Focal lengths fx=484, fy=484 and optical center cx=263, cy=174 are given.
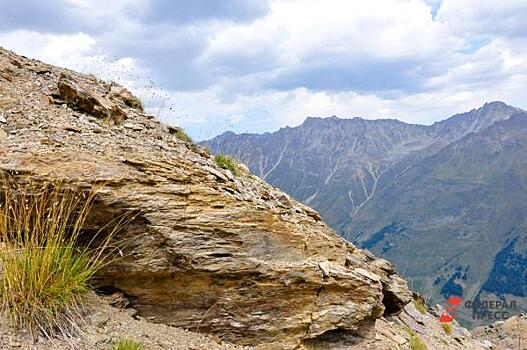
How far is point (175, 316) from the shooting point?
9117 millimetres

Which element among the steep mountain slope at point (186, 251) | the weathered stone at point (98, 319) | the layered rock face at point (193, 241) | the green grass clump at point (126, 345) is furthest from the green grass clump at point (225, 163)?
Answer: the green grass clump at point (126, 345)

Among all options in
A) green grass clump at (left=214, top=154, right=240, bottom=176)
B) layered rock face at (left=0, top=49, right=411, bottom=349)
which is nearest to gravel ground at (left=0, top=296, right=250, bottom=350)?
layered rock face at (left=0, top=49, right=411, bottom=349)

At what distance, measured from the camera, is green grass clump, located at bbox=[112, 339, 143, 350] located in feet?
23.2

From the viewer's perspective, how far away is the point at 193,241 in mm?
9258

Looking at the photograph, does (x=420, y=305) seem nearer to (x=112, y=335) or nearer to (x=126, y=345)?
(x=112, y=335)

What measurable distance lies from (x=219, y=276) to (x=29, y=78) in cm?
867

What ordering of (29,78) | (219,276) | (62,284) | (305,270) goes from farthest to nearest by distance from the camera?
1. (29,78)
2. (305,270)
3. (219,276)
4. (62,284)

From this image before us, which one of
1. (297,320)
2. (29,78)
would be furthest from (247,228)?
(29,78)

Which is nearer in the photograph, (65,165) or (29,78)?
(65,165)

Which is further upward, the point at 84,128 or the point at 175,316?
the point at 84,128

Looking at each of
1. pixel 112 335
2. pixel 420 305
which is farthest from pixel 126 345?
pixel 420 305

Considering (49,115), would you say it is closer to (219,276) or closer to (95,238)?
(95,238)

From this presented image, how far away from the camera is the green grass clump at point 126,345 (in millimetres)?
7062

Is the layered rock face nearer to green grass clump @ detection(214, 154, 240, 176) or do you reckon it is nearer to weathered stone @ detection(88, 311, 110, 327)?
weathered stone @ detection(88, 311, 110, 327)
